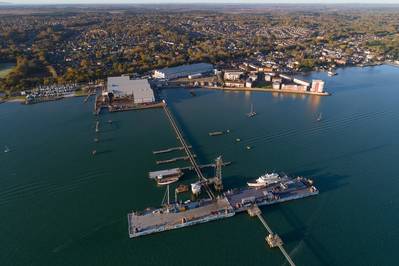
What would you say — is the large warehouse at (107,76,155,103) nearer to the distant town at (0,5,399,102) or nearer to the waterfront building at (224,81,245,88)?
the distant town at (0,5,399,102)

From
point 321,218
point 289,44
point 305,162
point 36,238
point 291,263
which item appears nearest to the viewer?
point 291,263

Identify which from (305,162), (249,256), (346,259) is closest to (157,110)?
(305,162)

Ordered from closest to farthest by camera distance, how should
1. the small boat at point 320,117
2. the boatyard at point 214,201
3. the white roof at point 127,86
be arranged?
1. the boatyard at point 214,201
2. the small boat at point 320,117
3. the white roof at point 127,86

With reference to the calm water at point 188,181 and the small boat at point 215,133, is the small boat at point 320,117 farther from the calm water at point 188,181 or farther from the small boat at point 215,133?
the small boat at point 215,133

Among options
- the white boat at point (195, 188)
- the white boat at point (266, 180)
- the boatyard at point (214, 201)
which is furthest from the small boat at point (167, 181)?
the white boat at point (266, 180)

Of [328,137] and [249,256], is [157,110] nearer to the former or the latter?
[328,137]

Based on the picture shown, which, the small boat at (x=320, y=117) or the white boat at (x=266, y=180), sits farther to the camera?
the small boat at (x=320, y=117)

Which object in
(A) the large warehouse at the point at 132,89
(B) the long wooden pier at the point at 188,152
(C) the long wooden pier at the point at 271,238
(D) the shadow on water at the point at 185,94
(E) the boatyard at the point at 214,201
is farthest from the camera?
(D) the shadow on water at the point at 185,94

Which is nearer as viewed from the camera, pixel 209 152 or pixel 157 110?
pixel 209 152
